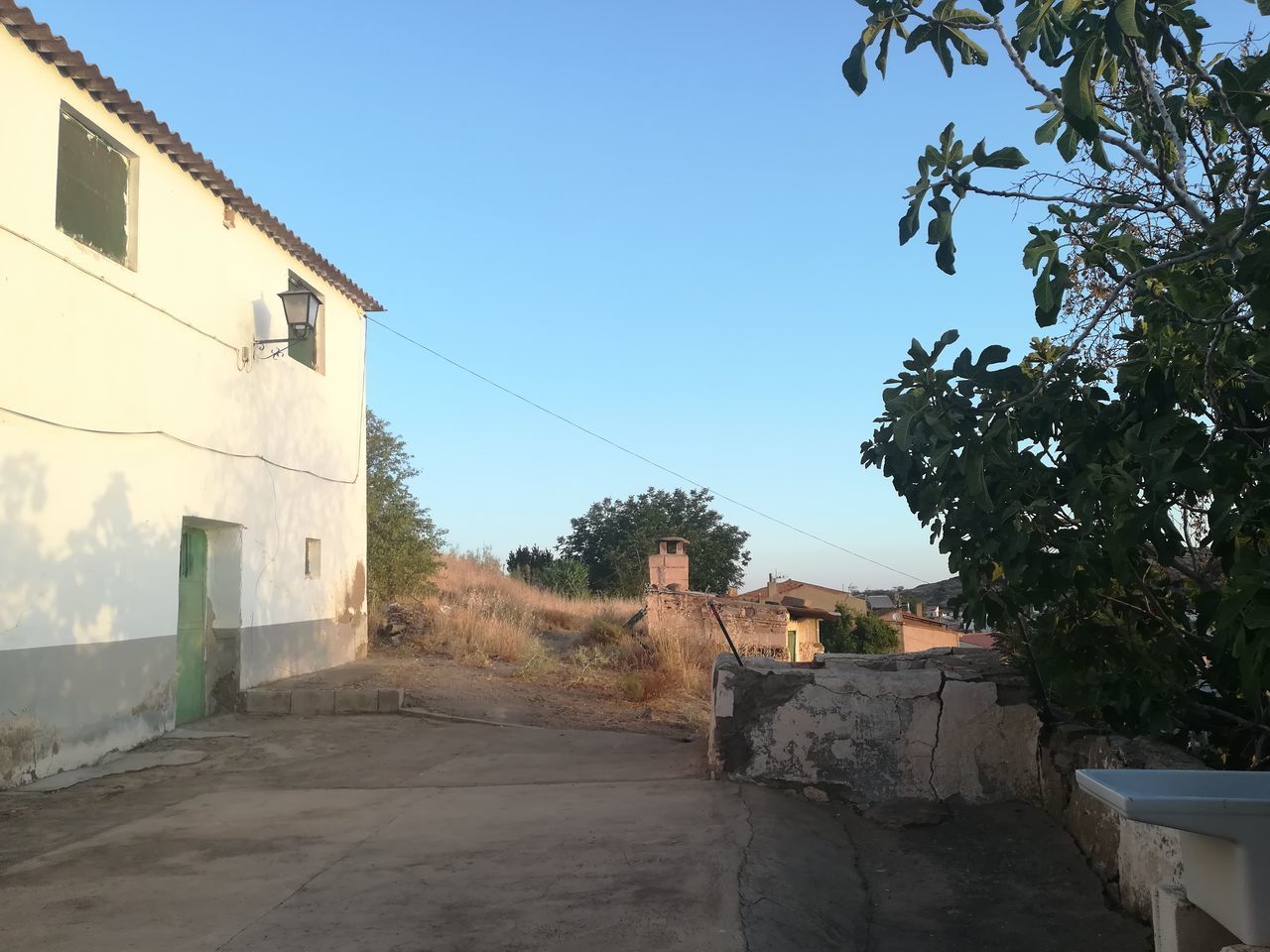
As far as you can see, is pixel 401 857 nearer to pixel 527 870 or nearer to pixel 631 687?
pixel 527 870

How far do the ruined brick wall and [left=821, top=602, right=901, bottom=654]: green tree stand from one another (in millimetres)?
11386

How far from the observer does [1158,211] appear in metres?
4.54

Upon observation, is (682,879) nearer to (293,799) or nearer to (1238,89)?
(293,799)

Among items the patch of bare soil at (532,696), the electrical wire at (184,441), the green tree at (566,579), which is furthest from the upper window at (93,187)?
the green tree at (566,579)

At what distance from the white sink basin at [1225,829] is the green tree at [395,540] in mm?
15175

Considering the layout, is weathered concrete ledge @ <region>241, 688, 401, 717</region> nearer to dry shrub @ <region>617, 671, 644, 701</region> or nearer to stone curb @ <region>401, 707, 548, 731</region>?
stone curb @ <region>401, 707, 548, 731</region>

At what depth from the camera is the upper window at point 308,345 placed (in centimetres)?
1187

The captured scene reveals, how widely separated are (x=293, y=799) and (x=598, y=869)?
298cm

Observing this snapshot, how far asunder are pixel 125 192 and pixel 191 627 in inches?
167

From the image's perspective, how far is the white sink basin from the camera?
2.43m

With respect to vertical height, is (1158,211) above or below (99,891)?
above

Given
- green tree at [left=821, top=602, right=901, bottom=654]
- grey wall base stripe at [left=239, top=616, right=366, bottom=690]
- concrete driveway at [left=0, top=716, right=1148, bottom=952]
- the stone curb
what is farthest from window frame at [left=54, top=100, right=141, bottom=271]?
green tree at [left=821, top=602, right=901, bottom=654]

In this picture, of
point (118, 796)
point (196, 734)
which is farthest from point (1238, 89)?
point (196, 734)

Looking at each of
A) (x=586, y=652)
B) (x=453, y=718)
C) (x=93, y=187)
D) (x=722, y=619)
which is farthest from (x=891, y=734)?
(x=722, y=619)
